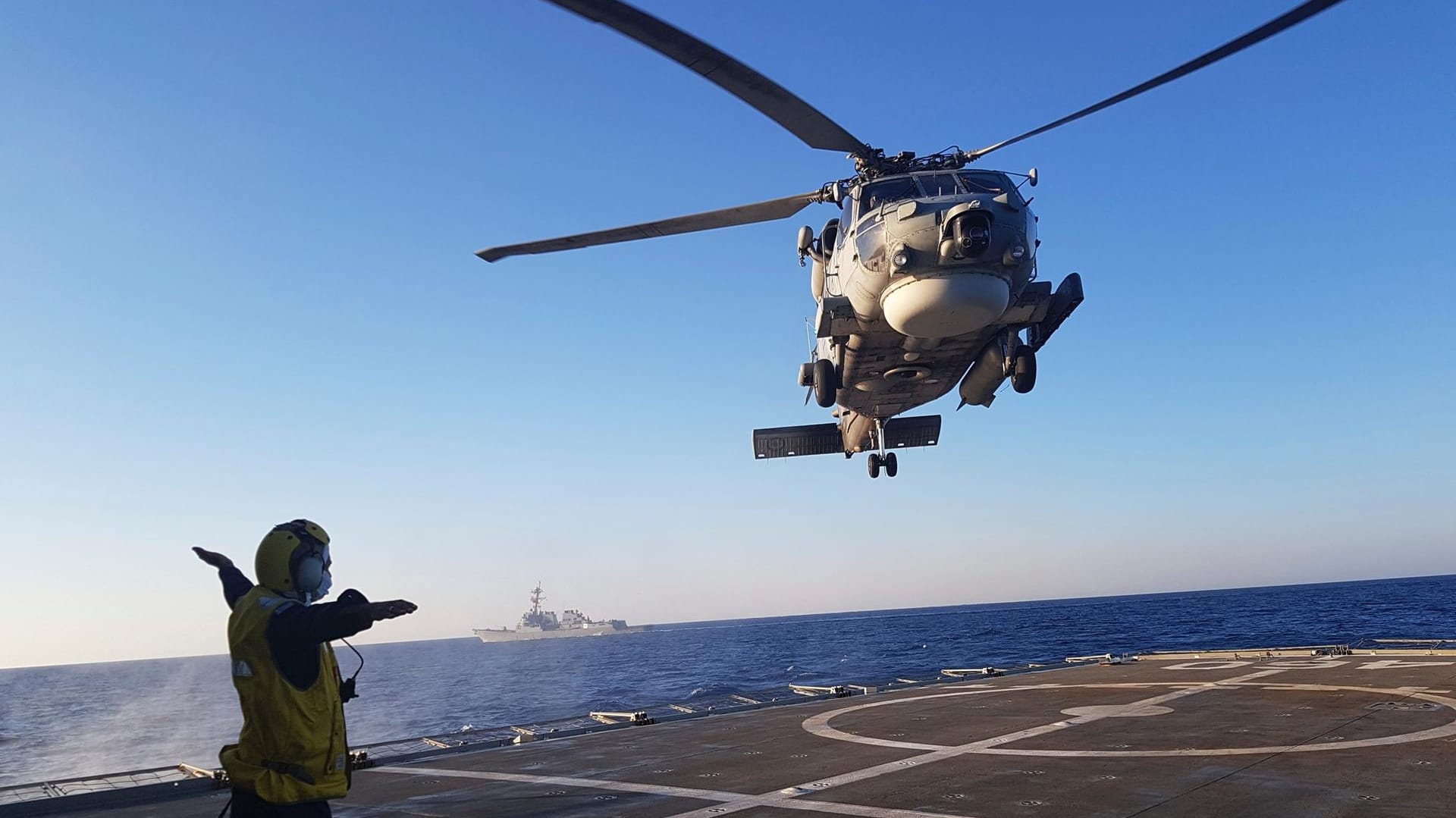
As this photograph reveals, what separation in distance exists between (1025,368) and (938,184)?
12.6ft

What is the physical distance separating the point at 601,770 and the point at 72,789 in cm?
830

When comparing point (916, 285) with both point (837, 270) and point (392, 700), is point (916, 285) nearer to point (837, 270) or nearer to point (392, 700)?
point (837, 270)

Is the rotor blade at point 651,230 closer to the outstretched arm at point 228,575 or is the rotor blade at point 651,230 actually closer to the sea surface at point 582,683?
the outstretched arm at point 228,575

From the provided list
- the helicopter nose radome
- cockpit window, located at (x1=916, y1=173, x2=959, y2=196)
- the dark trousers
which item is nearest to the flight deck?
the dark trousers

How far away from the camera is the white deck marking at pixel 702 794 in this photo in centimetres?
918

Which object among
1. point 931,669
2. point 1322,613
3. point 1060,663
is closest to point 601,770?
point 1060,663

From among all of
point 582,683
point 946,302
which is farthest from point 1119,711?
point 582,683

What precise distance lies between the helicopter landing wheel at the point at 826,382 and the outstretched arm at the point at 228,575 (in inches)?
560

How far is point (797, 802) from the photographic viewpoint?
9.88 meters

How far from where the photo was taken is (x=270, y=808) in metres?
4.75

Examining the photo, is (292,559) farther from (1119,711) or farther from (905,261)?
(1119,711)

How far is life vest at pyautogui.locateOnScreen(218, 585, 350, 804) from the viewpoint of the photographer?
473 centimetres

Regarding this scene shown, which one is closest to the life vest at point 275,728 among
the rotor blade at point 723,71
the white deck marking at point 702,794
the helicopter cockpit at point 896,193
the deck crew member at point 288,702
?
the deck crew member at point 288,702

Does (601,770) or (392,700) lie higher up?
(601,770)
